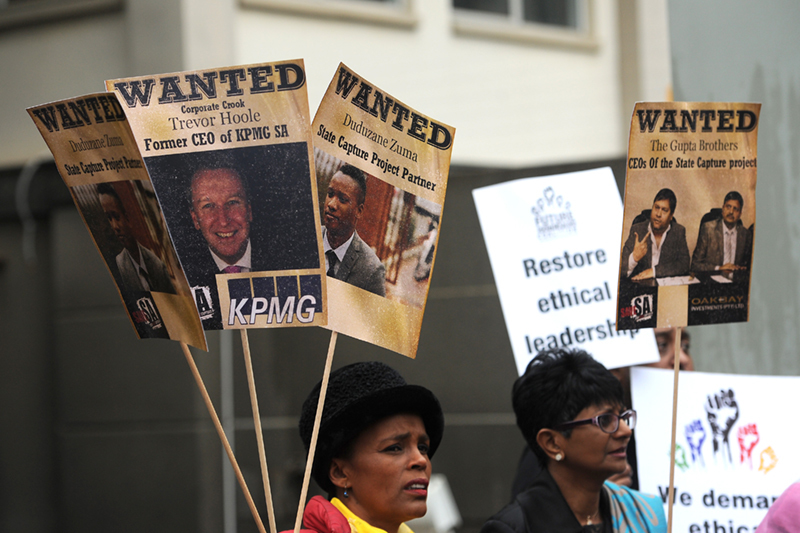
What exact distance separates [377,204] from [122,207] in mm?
550

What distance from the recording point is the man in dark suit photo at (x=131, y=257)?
1.88 meters

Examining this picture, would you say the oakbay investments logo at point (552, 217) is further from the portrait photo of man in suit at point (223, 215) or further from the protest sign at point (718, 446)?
the portrait photo of man in suit at point (223, 215)

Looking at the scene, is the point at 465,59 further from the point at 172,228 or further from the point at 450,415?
the point at 172,228

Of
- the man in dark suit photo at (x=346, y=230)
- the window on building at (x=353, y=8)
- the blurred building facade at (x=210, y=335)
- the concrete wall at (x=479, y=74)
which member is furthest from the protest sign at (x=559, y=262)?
the window on building at (x=353, y=8)

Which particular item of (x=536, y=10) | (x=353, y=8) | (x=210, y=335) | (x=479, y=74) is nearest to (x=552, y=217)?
(x=210, y=335)

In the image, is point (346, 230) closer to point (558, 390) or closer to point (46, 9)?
point (558, 390)

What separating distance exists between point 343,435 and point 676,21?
2486mm

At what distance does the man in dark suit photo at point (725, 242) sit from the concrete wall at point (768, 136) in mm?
1452

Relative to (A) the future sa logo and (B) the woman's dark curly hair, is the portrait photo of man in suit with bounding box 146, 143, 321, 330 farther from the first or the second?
(B) the woman's dark curly hair

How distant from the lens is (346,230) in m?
2.04

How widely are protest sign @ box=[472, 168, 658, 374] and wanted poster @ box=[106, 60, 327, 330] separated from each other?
4.28 feet

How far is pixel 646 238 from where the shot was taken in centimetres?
223

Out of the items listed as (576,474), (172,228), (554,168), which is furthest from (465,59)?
(172,228)

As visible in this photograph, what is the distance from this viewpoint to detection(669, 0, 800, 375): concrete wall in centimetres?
365
